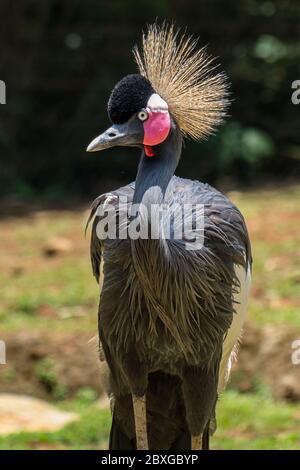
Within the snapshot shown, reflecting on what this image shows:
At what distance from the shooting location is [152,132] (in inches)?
130

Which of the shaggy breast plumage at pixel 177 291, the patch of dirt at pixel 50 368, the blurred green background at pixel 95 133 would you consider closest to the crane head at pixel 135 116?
the shaggy breast plumage at pixel 177 291

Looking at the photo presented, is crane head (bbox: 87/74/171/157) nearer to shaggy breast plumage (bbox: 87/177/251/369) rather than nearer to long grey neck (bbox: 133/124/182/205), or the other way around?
long grey neck (bbox: 133/124/182/205)

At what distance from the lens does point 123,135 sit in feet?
10.8

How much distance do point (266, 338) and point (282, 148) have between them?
4.78m

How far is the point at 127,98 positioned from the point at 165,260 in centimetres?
53

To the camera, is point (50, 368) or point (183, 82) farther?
point (50, 368)

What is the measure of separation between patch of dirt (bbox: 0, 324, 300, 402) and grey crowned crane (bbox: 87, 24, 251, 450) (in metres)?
1.51

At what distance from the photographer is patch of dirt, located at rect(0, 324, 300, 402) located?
Answer: 5.25 metres
